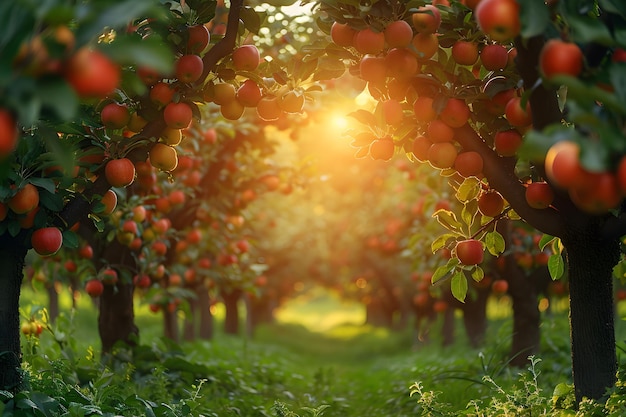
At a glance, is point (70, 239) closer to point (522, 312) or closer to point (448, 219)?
point (448, 219)

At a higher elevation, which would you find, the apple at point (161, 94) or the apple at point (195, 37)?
the apple at point (195, 37)

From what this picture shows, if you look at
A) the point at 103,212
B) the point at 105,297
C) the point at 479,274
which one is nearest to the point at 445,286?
the point at 105,297

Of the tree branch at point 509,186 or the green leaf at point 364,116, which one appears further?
the green leaf at point 364,116

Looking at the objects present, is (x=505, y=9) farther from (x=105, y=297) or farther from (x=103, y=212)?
(x=105, y=297)

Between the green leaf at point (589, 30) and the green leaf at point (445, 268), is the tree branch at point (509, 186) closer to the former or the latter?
the green leaf at point (445, 268)

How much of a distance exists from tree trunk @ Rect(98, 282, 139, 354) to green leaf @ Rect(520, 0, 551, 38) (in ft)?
18.6

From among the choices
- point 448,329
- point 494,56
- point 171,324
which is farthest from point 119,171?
point 448,329

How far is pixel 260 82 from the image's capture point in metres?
4.36

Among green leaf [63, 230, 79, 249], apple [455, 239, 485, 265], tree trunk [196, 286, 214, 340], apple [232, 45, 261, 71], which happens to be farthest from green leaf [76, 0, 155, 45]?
tree trunk [196, 286, 214, 340]

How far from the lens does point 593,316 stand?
4129mm

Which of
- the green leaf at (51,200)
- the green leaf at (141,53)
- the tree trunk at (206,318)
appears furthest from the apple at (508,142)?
the tree trunk at (206,318)

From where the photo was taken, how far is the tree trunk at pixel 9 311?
421 cm

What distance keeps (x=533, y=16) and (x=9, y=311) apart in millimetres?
3731

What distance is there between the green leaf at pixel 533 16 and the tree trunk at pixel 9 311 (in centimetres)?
342
